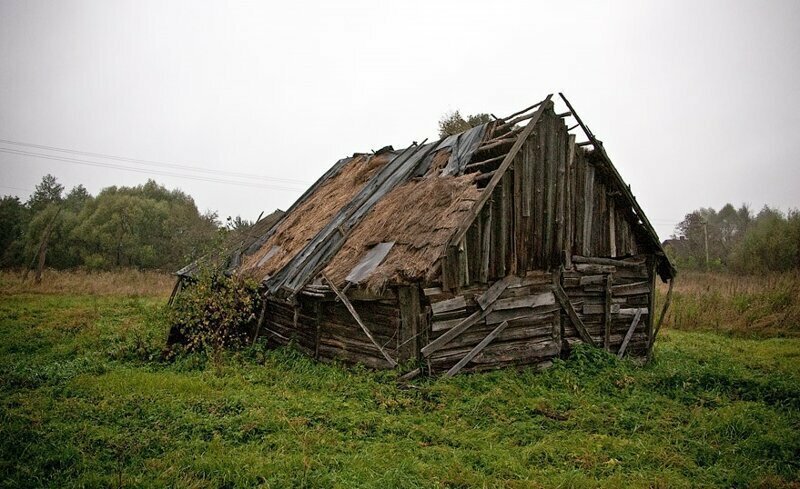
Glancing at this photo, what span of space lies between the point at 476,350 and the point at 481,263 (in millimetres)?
1674

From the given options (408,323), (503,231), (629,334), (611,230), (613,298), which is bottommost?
(629,334)

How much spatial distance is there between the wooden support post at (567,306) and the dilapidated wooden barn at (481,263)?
2 cm

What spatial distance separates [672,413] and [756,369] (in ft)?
16.2

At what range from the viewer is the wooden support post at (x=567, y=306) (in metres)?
10.0

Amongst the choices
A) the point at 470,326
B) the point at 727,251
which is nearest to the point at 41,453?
the point at 470,326

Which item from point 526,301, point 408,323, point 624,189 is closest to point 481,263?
point 526,301

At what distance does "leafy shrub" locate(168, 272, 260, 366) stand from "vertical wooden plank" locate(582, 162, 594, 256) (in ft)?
25.8

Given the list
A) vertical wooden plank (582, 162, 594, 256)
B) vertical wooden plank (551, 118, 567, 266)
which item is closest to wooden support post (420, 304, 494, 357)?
vertical wooden plank (551, 118, 567, 266)

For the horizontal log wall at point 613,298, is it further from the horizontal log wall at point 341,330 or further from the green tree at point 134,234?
the green tree at point 134,234

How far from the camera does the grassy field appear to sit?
5.30 m

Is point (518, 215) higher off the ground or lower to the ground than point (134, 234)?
lower

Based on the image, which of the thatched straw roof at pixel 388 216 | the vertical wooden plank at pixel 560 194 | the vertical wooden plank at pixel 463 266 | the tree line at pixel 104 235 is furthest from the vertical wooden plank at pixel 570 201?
the tree line at pixel 104 235

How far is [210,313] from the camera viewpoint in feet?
35.3

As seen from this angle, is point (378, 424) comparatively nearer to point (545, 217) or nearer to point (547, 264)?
point (547, 264)
